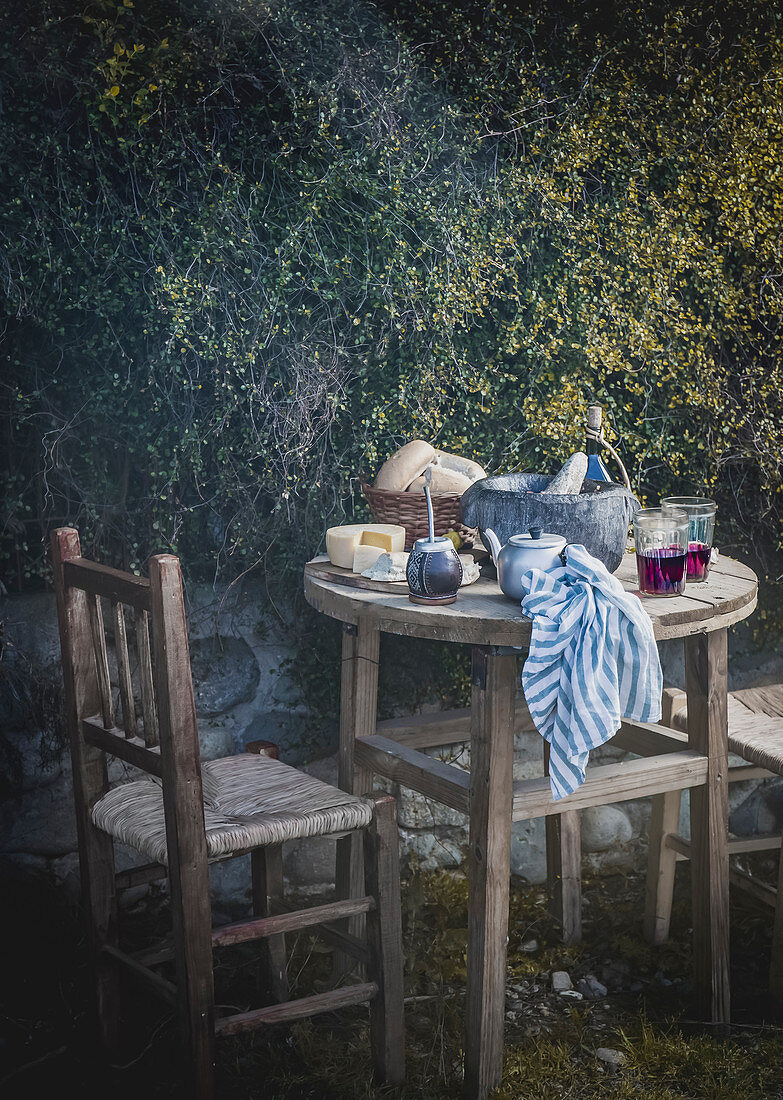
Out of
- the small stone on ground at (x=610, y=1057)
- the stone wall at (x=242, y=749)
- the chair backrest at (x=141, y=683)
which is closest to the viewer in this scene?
the chair backrest at (x=141, y=683)

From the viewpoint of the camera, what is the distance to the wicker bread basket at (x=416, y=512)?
2.44 meters

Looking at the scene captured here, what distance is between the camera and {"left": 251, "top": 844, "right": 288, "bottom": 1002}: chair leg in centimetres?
248

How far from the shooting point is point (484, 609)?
2059mm

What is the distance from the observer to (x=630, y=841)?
341 cm

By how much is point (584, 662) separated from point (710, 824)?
76 centimetres

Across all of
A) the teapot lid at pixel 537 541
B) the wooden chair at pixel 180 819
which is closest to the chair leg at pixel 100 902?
the wooden chair at pixel 180 819

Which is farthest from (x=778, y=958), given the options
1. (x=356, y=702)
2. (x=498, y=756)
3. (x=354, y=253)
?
(x=354, y=253)

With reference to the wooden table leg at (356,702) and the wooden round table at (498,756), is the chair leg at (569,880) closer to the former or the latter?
the wooden round table at (498,756)

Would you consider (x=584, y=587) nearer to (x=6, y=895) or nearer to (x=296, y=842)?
(x=296, y=842)

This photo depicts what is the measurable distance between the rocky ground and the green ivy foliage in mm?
1075

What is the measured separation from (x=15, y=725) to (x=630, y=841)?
2031 millimetres

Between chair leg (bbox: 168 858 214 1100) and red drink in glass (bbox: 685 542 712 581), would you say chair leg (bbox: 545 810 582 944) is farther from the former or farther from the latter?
chair leg (bbox: 168 858 214 1100)

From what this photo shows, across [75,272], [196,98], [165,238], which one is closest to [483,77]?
[196,98]

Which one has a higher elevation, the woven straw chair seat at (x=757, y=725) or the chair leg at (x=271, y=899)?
the woven straw chair seat at (x=757, y=725)
